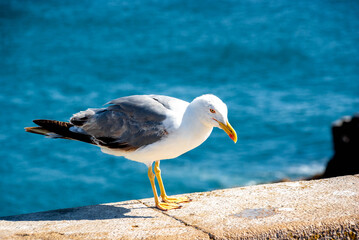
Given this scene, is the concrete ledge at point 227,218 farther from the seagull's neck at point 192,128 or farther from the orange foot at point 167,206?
the seagull's neck at point 192,128

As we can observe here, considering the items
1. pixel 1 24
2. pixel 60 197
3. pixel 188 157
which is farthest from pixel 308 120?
pixel 1 24

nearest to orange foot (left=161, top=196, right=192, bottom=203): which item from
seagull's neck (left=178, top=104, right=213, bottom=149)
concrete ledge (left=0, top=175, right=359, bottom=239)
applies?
concrete ledge (left=0, top=175, right=359, bottom=239)

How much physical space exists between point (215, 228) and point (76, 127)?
1745mm

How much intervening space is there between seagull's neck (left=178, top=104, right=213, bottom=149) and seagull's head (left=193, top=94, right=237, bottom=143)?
5 centimetres

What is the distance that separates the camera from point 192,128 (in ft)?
14.6

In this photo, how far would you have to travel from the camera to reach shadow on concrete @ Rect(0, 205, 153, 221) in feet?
14.4

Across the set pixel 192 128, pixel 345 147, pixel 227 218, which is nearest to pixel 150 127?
pixel 192 128

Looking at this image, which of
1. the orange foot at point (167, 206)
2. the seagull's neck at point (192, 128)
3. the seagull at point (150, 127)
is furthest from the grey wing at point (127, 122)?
the orange foot at point (167, 206)

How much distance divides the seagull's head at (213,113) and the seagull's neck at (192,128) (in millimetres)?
55

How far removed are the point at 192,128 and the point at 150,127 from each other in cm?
39

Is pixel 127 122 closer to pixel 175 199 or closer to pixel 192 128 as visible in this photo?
pixel 192 128

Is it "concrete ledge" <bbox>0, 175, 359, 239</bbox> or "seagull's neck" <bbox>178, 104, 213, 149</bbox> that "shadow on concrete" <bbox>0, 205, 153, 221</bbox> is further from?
"seagull's neck" <bbox>178, 104, 213, 149</bbox>

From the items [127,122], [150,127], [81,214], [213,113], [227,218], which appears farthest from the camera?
[127,122]

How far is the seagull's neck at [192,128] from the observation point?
4.43 m
